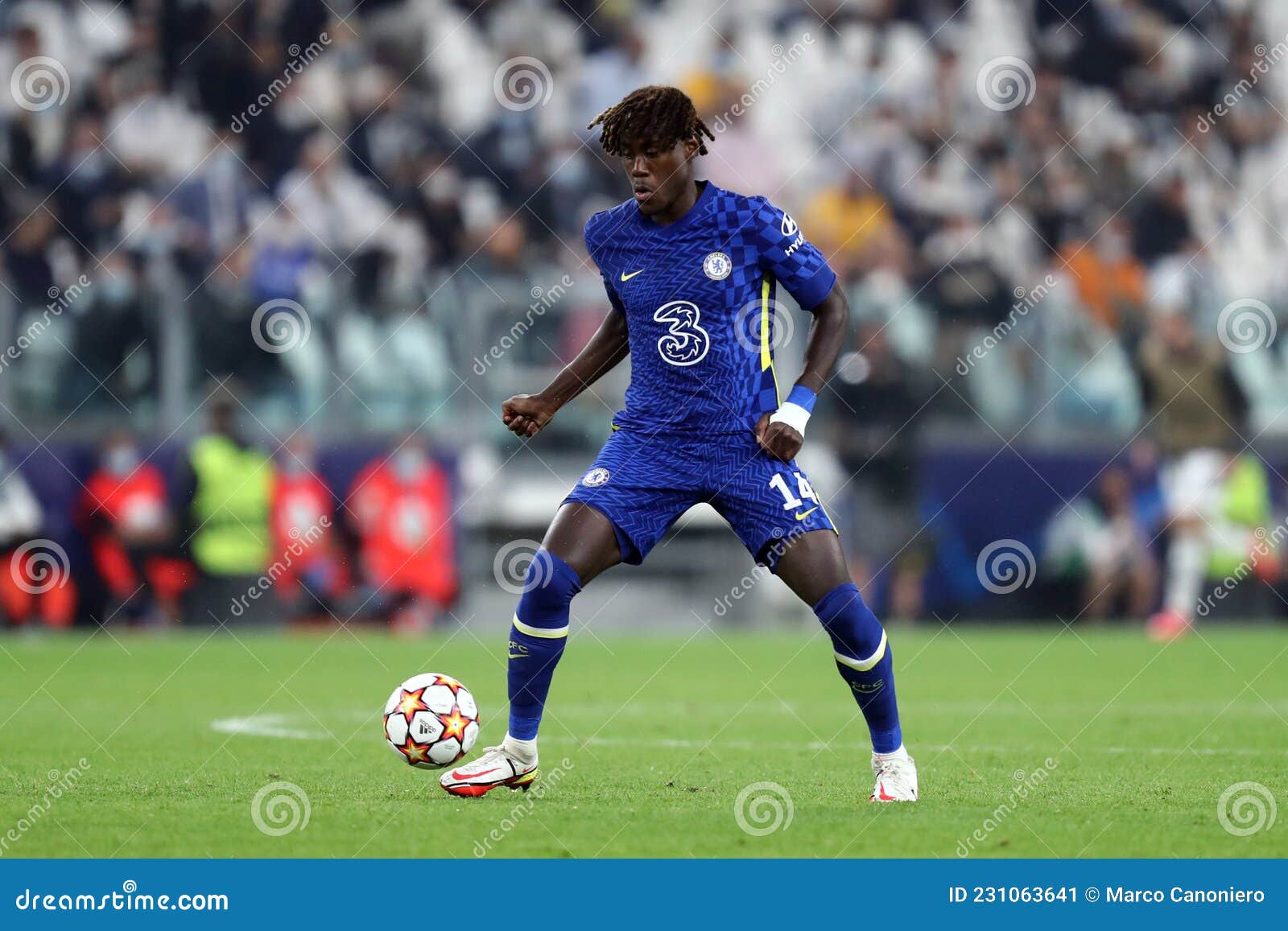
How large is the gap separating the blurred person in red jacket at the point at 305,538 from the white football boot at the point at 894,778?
10186 mm

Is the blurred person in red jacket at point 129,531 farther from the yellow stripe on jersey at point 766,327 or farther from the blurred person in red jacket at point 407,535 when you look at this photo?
the yellow stripe on jersey at point 766,327

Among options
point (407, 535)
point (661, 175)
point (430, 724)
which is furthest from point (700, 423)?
point (407, 535)

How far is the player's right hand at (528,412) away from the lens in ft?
21.3

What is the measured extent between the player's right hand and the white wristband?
0.85 metres

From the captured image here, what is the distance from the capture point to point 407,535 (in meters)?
16.1

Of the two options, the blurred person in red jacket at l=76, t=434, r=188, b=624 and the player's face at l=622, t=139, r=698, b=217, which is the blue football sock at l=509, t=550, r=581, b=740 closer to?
the player's face at l=622, t=139, r=698, b=217

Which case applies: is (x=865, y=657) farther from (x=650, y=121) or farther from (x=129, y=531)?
(x=129, y=531)

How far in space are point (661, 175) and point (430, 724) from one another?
208 cm

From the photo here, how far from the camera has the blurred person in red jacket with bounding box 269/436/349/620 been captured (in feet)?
51.5

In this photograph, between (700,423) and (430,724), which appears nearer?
(700,423)

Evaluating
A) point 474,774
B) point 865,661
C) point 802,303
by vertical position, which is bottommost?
point 474,774

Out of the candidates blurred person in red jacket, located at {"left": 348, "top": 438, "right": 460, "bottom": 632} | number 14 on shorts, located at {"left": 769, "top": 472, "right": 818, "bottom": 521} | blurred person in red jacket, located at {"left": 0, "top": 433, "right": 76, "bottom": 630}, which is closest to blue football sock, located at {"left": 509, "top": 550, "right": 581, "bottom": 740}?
number 14 on shorts, located at {"left": 769, "top": 472, "right": 818, "bottom": 521}
